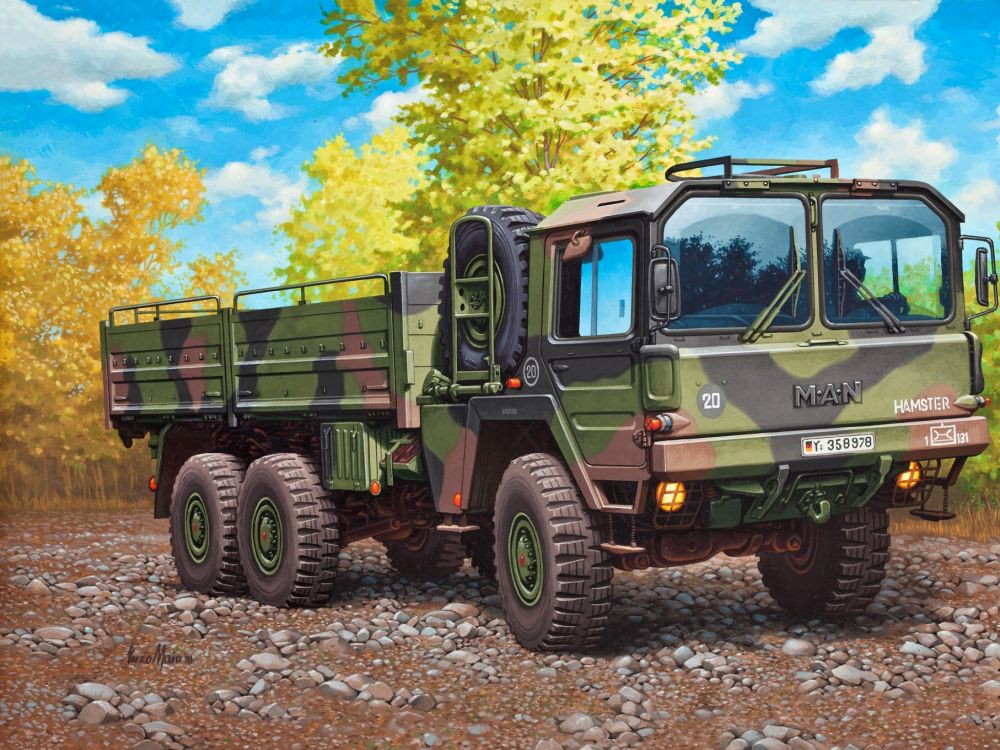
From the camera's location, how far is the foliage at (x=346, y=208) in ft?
93.6

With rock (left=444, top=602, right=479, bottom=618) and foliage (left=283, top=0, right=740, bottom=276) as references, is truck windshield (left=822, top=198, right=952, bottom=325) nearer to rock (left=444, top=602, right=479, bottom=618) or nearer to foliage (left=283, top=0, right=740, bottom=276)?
rock (left=444, top=602, right=479, bottom=618)

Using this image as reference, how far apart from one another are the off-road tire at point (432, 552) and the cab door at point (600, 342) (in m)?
3.88

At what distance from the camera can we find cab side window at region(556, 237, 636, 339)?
8477 mm

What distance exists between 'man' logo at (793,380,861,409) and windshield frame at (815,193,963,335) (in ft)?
1.20

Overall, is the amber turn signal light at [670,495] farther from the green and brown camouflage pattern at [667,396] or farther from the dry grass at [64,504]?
the dry grass at [64,504]

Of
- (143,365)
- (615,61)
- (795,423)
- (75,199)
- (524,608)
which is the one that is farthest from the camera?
(75,199)

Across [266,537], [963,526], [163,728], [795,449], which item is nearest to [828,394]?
[795,449]

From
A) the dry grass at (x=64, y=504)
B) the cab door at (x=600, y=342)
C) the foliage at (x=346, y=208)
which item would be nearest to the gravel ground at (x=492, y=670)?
the cab door at (x=600, y=342)

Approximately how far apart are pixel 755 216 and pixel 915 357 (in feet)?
4.35

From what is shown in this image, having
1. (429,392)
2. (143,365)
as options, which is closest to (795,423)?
(429,392)

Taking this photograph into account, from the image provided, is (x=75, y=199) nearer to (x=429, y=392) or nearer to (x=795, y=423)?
(x=429, y=392)

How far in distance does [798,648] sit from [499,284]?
9.89 feet

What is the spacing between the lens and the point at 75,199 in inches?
869

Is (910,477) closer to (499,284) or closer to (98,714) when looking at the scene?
(499,284)
